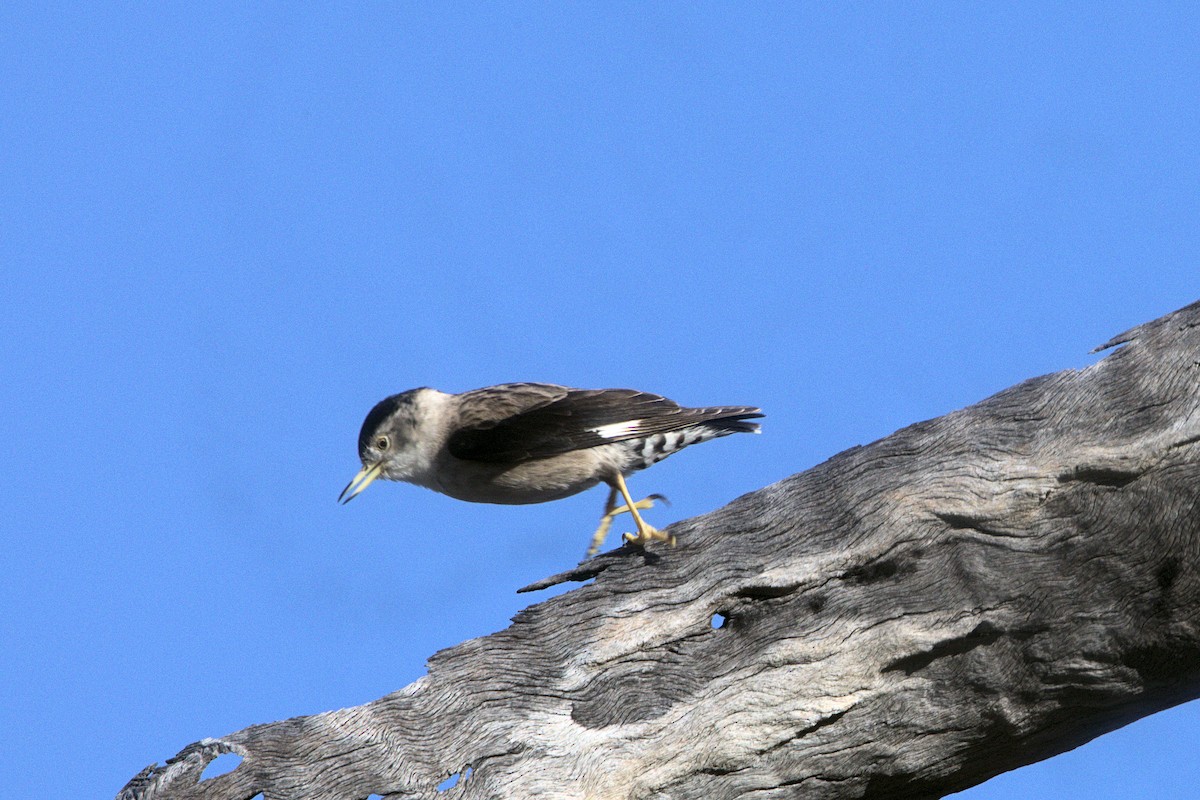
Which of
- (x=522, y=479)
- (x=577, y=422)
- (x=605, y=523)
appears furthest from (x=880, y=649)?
(x=522, y=479)

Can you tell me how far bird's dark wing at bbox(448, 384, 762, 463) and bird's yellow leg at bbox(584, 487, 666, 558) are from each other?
418 mm

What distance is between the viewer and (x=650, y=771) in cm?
509

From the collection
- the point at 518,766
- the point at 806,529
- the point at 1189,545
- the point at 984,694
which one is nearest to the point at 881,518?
the point at 806,529

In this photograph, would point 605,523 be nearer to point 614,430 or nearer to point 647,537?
point 614,430

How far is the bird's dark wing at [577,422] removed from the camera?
6801 mm

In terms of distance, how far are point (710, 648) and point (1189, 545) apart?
6.90 ft

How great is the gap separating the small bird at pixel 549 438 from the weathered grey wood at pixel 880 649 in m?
1.24

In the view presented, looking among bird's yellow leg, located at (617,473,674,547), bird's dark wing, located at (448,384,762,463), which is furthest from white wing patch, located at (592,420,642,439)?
bird's yellow leg, located at (617,473,674,547)

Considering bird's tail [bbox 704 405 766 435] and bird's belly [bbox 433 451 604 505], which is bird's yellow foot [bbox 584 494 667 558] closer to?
bird's belly [bbox 433 451 604 505]

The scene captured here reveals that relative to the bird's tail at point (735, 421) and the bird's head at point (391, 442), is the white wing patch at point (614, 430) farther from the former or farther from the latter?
the bird's head at point (391, 442)

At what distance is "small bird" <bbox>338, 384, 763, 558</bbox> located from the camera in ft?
22.4

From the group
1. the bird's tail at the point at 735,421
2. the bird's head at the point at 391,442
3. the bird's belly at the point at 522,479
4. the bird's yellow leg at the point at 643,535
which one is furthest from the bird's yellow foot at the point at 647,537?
the bird's head at the point at 391,442

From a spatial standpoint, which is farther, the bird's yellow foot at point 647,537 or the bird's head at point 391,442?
the bird's head at point 391,442

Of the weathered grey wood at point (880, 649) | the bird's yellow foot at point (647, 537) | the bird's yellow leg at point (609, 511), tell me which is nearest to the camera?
the weathered grey wood at point (880, 649)
